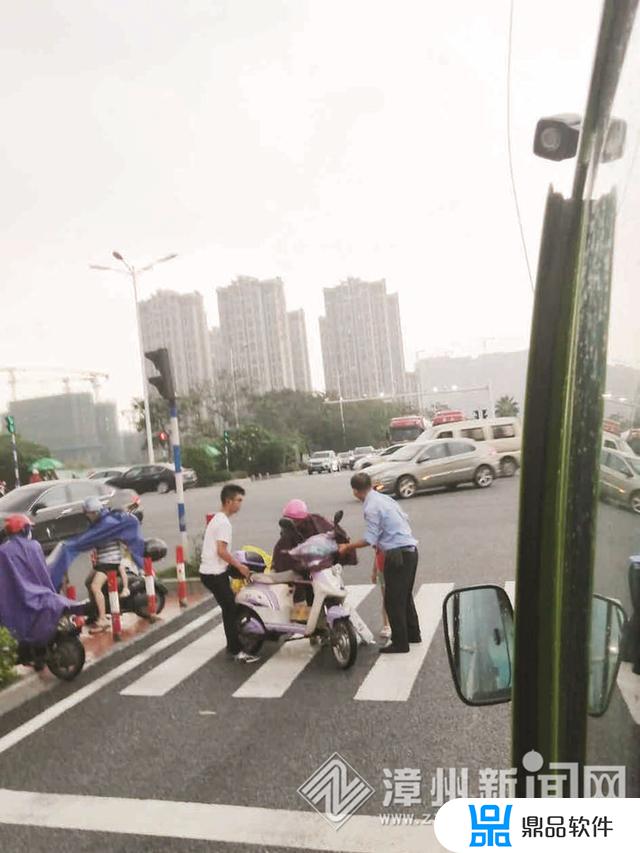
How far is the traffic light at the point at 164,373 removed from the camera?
8.92 m

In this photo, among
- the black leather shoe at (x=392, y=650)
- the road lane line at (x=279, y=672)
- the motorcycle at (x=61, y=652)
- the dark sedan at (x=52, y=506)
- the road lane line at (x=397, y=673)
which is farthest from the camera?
the dark sedan at (x=52, y=506)

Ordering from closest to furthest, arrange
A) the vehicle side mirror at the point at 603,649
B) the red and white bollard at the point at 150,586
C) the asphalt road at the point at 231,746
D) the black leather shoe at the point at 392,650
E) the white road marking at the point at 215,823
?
1. the vehicle side mirror at the point at 603,649
2. the white road marking at the point at 215,823
3. the asphalt road at the point at 231,746
4. the black leather shoe at the point at 392,650
5. the red and white bollard at the point at 150,586

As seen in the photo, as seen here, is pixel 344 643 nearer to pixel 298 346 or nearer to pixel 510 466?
pixel 510 466

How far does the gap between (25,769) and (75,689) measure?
4.82ft

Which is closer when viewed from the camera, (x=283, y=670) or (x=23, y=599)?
(x=23, y=599)

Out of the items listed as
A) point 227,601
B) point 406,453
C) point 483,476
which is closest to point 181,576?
point 227,601

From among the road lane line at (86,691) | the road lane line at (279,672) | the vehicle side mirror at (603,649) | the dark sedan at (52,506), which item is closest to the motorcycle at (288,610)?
the road lane line at (279,672)

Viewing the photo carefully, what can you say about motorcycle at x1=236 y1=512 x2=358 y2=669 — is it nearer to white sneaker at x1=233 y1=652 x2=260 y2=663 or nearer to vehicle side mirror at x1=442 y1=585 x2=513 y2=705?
white sneaker at x1=233 y1=652 x2=260 y2=663

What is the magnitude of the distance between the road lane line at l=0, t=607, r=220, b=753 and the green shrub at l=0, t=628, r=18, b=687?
45 centimetres

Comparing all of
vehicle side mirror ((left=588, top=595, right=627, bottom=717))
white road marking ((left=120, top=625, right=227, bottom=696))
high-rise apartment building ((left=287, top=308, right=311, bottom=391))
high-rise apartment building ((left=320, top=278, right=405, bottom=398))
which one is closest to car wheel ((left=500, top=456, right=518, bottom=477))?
vehicle side mirror ((left=588, top=595, right=627, bottom=717))

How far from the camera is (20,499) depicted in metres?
14.2

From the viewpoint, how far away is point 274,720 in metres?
4.79

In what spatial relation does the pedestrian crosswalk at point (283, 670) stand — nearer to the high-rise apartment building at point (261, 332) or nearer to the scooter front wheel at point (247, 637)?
the scooter front wheel at point (247, 637)

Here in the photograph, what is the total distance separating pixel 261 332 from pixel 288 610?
3749 cm
